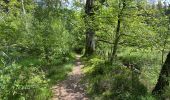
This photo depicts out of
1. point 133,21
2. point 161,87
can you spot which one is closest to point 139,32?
point 133,21

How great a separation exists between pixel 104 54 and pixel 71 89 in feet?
19.8

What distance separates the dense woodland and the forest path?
0.81 ft

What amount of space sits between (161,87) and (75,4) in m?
11.1

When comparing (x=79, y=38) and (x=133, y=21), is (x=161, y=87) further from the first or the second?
(x=79, y=38)

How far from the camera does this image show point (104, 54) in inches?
698

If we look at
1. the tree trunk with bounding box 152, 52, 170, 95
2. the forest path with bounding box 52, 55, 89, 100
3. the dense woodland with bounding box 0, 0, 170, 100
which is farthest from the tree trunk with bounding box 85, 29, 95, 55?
the tree trunk with bounding box 152, 52, 170, 95

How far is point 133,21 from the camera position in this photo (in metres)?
13.2

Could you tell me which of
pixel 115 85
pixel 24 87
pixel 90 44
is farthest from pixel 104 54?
pixel 24 87

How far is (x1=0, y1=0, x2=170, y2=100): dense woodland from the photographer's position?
1011 cm

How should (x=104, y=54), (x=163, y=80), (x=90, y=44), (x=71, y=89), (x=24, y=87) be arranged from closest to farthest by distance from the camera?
(x=24, y=87) < (x=163, y=80) < (x=71, y=89) < (x=104, y=54) < (x=90, y=44)

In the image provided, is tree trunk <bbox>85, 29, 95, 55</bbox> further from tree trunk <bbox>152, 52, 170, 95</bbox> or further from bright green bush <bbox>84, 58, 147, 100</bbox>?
tree trunk <bbox>152, 52, 170, 95</bbox>

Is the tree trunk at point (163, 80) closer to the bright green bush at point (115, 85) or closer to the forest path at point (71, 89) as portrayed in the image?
the bright green bush at point (115, 85)

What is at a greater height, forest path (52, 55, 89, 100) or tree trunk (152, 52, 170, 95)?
tree trunk (152, 52, 170, 95)

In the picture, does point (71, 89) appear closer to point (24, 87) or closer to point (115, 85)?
point (115, 85)
